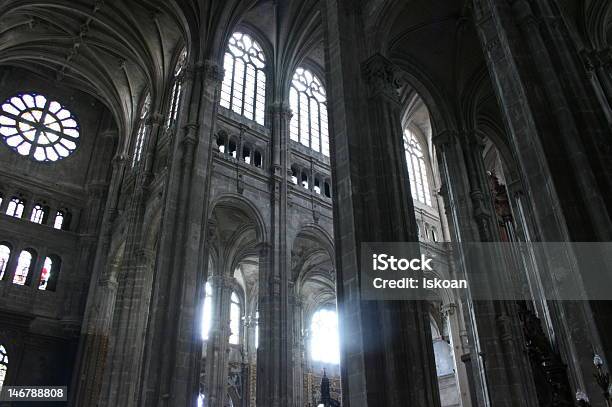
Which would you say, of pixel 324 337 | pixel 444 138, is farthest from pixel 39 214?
pixel 444 138

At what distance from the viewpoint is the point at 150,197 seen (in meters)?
19.9

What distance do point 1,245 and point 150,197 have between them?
25.0 ft

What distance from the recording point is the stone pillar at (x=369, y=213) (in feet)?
26.8

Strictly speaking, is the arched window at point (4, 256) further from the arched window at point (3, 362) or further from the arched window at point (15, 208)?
the arched window at point (3, 362)

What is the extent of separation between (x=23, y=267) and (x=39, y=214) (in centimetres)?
288

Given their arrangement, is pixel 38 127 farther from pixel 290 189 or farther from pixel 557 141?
pixel 557 141

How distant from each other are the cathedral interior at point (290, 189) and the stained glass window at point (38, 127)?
0.12 meters

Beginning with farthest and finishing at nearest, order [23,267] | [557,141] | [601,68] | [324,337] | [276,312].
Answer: [324,337] < [23,267] < [276,312] < [601,68] < [557,141]

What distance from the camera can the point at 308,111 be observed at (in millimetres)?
24031

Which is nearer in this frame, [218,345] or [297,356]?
[218,345]

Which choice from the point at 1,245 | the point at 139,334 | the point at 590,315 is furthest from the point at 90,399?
the point at 590,315

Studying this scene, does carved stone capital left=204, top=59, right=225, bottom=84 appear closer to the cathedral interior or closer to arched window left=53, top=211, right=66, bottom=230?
Result: the cathedral interior

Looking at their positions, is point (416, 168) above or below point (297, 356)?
above

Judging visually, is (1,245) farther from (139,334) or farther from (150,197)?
(139,334)
